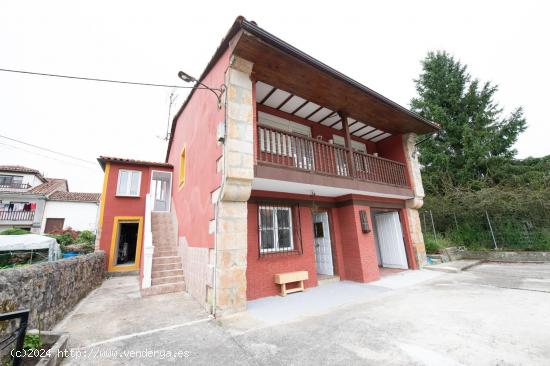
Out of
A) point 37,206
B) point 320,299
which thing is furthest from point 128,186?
point 37,206

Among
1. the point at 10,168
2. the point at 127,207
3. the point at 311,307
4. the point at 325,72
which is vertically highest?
the point at 10,168

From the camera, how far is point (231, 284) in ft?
14.0

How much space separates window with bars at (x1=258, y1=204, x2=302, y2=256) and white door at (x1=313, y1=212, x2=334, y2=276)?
1326 millimetres

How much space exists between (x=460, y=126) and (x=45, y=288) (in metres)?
20.5

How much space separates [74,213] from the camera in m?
20.3

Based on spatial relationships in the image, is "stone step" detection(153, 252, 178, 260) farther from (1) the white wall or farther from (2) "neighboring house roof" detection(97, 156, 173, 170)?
(1) the white wall

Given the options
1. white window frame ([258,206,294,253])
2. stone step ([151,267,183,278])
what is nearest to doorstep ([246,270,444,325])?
white window frame ([258,206,294,253])

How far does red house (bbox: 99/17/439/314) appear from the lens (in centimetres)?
451

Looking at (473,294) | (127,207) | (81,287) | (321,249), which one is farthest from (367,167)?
(127,207)

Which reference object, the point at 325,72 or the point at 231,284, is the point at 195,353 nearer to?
the point at 231,284

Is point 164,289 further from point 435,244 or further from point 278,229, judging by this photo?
point 435,244

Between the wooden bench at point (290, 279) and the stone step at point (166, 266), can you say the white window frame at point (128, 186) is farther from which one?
the wooden bench at point (290, 279)

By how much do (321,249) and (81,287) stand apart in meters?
7.07

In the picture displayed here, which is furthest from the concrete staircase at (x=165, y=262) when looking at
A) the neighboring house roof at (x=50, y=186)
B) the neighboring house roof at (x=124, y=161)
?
the neighboring house roof at (x=50, y=186)
